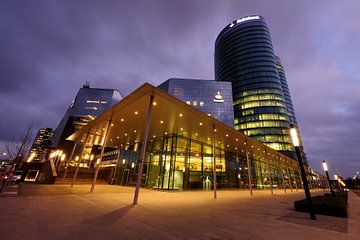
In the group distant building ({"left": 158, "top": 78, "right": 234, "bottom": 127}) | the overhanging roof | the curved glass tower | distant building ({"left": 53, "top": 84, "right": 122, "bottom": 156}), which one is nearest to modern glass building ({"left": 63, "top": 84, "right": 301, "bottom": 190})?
the overhanging roof

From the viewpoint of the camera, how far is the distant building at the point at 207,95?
193ft

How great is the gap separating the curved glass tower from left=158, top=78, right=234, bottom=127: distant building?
1176 inches

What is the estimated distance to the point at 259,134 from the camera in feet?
256

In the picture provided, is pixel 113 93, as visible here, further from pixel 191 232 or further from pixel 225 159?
pixel 191 232

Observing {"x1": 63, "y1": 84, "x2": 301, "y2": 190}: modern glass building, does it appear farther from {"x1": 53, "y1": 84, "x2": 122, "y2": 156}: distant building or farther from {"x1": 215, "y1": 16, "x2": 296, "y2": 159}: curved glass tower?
{"x1": 53, "y1": 84, "x2": 122, "y2": 156}: distant building

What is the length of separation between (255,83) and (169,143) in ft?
267

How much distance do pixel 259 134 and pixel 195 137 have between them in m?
67.8

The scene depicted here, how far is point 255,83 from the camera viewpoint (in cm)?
8569

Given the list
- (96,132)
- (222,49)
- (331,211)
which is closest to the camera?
(331,211)

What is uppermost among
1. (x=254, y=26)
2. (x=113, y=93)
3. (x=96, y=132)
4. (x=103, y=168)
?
(x=254, y=26)

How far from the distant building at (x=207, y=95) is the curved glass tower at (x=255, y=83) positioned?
29.9 meters

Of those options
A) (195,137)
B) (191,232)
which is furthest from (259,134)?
(191,232)

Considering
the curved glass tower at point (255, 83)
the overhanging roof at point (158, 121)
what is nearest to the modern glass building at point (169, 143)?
the overhanging roof at point (158, 121)

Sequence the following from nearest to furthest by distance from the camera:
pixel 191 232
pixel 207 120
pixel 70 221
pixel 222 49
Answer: pixel 191 232, pixel 70 221, pixel 207 120, pixel 222 49
